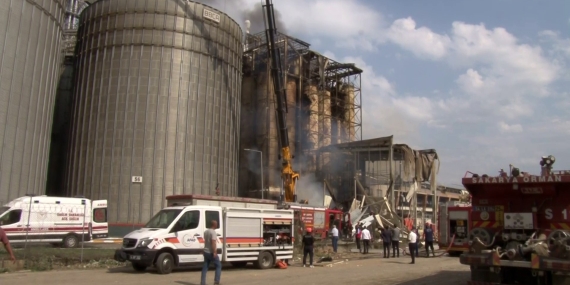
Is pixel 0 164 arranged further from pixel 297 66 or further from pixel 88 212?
pixel 297 66

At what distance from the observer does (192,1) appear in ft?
136

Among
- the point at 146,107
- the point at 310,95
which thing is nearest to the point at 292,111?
the point at 310,95

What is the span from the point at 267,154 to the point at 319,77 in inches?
479

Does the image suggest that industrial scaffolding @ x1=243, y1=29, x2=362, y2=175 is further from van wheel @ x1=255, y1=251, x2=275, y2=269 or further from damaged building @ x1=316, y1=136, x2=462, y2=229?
van wheel @ x1=255, y1=251, x2=275, y2=269

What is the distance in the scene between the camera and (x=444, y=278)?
14930mm

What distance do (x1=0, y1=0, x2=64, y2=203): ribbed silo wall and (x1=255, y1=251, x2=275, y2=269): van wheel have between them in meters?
19.7

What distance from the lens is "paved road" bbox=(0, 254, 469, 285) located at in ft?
44.9

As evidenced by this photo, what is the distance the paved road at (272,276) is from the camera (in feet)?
44.9

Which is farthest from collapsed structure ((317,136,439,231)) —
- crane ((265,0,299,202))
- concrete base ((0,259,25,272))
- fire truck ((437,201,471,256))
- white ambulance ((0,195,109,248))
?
concrete base ((0,259,25,272))

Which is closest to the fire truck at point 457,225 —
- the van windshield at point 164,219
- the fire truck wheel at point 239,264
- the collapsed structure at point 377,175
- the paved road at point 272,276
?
the paved road at point 272,276

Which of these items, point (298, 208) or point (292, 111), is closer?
point (298, 208)

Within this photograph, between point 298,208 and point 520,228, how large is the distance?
83.4 ft

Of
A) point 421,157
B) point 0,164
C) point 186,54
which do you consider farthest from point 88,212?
point 421,157

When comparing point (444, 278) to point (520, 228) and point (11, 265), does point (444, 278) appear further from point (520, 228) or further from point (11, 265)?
point (11, 265)
